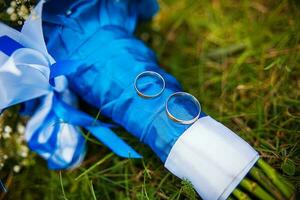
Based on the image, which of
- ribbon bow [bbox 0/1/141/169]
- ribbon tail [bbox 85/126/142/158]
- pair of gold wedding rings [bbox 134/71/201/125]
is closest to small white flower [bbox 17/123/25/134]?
ribbon bow [bbox 0/1/141/169]

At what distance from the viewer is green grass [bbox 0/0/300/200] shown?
0.86m

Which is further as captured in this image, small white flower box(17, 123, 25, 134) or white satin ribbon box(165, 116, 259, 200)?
small white flower box(17, 123, 25, 134)

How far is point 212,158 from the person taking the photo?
0.70 m

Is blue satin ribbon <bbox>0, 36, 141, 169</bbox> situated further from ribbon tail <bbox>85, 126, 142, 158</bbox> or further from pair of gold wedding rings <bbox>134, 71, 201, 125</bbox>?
pair of gold wedding rings <bbox>134, 71, 201, 125</bbox>

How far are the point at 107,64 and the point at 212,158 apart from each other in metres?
0.27

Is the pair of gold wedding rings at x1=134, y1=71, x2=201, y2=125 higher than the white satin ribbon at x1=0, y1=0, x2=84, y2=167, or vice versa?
the white satin ribbon at x1=0, y1=0, x2=84, y2=167

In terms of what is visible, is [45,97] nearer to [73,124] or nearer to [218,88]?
[73,124]

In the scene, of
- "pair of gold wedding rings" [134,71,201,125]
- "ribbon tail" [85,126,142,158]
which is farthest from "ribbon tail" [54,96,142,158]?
"pair of gold wedding rings" [134,71,201,125]

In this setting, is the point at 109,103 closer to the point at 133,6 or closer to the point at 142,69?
the point at 142,69

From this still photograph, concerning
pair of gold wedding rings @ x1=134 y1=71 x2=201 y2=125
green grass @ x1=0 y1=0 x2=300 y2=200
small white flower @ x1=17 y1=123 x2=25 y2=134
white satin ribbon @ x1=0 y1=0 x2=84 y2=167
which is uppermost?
white satin ribbon @ x1=0 y1=0 x2=84 y2=167

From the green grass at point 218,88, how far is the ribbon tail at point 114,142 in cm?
5

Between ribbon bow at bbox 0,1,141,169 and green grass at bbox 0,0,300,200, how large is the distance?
0.18 feet

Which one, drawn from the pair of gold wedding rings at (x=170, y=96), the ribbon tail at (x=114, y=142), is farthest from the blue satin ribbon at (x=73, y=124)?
the pair of gold wedding rings at (x=170, y=96)

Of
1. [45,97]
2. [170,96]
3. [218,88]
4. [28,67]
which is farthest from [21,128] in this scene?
[218,88]
